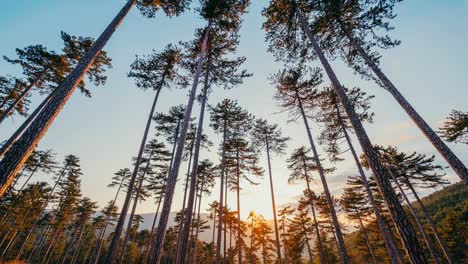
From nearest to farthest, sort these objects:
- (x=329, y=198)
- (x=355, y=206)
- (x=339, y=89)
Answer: (x=339, y=89), (x=329, y=198), (x=355, y=206)

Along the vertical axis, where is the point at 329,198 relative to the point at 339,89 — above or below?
below

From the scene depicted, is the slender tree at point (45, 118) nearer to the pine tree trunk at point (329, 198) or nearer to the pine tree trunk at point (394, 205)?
the pine tree trunk at point (394, 205)

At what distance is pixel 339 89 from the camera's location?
705 centimetres

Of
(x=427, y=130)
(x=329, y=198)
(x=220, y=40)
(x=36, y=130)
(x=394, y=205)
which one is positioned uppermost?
(x=220, y=40)

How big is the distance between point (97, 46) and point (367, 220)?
29.0 meters

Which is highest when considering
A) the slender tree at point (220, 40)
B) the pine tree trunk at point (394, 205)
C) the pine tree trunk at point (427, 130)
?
the slender tree at point (220, 40)

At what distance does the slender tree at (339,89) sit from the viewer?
4.10 m

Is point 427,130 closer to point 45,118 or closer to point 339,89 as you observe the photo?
point 339,89

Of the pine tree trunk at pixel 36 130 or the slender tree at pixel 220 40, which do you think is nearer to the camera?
the pine tree trunk at pixel 36 130

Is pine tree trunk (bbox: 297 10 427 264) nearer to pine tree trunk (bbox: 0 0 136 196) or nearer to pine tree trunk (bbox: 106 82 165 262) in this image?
pine tree trunk (bbox: 0 0 136 196)

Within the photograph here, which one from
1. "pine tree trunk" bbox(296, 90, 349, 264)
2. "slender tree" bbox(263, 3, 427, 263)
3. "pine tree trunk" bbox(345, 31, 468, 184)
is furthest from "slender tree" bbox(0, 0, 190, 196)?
"pine tree trunk" bbox(296, 90, 349, 264)

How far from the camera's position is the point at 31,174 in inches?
974

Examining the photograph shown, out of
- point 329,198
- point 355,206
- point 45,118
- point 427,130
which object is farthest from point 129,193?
point 355,206

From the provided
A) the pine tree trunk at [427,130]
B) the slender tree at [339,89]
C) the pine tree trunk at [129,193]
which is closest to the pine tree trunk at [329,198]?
the slender tree at [339,89]
